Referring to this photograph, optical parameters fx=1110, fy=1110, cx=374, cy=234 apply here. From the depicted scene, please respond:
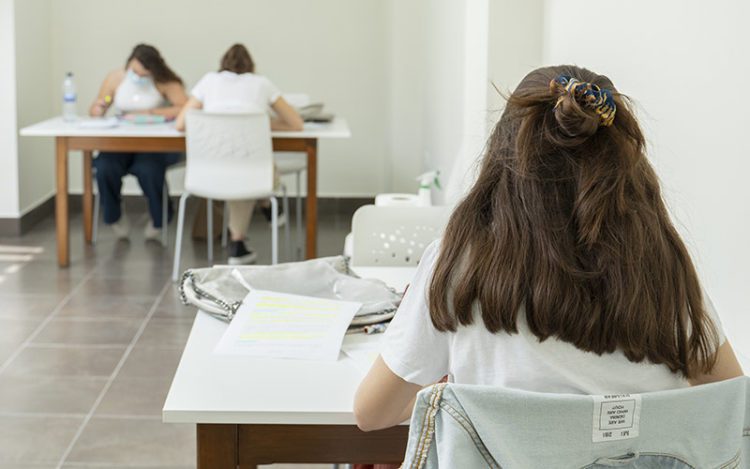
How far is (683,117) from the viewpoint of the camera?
2.15m

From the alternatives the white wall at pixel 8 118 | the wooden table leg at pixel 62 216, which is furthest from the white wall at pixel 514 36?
the white wall at pixel 8 118

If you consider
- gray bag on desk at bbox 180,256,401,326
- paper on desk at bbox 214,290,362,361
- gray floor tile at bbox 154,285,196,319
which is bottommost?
gray floor tile at bbox 154,285,196,319

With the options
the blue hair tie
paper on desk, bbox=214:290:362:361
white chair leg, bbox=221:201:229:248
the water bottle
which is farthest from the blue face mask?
the blue hair tie

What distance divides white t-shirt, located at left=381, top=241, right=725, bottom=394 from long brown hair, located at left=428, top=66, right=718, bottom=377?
0.02 metres

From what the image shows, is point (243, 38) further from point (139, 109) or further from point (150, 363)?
point (150, 363)

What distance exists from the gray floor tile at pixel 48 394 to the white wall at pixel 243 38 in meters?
3.44

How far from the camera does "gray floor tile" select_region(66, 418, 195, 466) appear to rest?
120 inches

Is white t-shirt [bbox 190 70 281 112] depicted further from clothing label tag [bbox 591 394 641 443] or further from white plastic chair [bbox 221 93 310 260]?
clothing label tag [bbox 591 394 641 443]

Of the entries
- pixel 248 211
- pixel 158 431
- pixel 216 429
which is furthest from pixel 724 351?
pixel 248 211

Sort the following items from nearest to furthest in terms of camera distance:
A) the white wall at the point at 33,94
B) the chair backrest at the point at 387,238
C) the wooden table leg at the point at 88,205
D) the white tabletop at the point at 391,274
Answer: the white tabletop at the point at 391,274, the chair backrest at the point at 387,238, the wooden table leg at the point at 88,205, the white wall at the point at 33,94

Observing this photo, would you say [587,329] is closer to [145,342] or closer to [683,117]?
[683,117]

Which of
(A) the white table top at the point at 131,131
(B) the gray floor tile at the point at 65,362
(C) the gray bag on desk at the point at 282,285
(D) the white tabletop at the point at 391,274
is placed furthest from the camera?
(A) the white table top at the point at 131,131

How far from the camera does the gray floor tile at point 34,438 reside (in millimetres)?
3051

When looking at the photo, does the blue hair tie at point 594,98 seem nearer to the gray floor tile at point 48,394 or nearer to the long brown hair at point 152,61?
the gray floor tile at point 48,394
